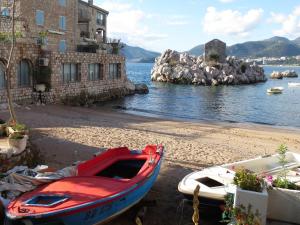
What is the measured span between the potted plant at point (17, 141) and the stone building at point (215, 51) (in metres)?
70.5

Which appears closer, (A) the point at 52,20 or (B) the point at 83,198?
(B) the point at 83,198

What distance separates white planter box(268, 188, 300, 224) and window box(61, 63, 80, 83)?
82.1 ft

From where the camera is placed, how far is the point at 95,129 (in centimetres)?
1975

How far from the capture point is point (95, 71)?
3638 cm

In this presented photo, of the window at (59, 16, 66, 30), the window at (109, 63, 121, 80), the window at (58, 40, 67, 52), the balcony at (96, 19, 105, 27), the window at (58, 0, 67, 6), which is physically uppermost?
the window at (58, 0, 67, 6)

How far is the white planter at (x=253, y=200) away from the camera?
279 inches

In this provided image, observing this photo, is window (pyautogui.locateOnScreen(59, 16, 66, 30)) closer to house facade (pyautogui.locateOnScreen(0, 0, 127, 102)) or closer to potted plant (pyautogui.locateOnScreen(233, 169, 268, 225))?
house facade (pyautogui.locateOnScreen(0, 0, 127, 102))

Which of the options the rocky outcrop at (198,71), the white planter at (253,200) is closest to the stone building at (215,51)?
the rocky outcrop at (198,71)

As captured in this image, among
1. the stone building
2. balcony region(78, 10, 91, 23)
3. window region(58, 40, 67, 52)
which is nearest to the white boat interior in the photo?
window region(58, 40, 67, 52)

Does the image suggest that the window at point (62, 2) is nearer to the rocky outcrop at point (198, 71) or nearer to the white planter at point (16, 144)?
the white planter at point (16, 144)

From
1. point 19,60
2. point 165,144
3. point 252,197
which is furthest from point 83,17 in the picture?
point 252,197

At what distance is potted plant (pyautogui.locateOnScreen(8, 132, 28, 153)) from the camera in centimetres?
1069

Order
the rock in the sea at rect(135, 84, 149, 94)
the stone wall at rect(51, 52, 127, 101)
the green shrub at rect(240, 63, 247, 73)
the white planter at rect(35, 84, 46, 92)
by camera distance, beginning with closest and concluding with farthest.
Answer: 1. the white planter at rect(35, 84, 46, 92)
2. the stone wall at rect(51, 52, 127, 101)
3. the rock in the sea at rect(135, 84, 149, 94)
4. the green shrub at rect(240, 63, 247, 73)

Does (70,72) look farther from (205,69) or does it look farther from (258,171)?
(205,69)
